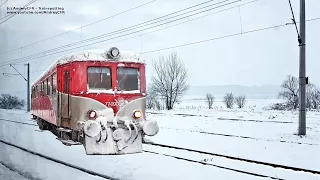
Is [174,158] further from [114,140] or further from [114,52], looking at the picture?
[114,52]

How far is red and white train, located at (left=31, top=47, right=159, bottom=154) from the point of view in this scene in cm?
769

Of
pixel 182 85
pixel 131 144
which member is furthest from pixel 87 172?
pixel 182 85

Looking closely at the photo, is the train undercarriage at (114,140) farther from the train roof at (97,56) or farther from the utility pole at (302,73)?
the utility pole at (302,73)

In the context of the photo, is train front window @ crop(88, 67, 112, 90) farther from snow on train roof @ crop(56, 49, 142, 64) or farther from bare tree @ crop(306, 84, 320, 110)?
bare tree @ crop(306, 84, 320, 110)

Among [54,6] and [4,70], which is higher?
[54,6]

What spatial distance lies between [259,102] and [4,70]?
31756 mm

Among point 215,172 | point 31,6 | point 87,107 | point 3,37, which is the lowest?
point 215,172

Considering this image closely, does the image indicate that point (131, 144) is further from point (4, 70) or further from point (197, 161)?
point (4, 70)

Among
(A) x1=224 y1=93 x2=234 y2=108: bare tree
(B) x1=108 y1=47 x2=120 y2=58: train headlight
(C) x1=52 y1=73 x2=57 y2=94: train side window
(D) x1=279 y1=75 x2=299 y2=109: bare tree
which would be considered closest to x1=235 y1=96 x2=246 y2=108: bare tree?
(A) x1=224 y1=93 x2=234 y2=108: bare tree

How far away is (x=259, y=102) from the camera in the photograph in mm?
33469

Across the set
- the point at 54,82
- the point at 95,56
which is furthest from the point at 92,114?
the point at 54,82

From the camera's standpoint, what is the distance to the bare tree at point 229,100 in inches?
1287

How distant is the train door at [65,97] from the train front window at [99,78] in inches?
25.4

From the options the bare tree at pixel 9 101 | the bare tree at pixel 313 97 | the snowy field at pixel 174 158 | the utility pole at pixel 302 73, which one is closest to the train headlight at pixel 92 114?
the snowy field at pixel 174 158
